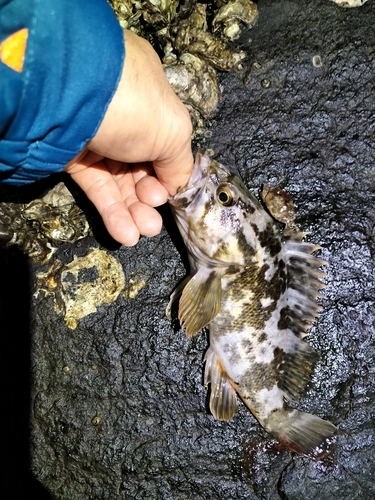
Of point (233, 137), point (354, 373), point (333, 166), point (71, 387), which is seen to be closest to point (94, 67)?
point (233, 137)

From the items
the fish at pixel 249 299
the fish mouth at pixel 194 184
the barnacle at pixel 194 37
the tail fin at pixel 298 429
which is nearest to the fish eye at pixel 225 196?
the fish at pixel 249 299

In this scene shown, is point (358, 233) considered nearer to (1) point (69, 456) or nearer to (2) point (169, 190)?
(2) point (169, 190)

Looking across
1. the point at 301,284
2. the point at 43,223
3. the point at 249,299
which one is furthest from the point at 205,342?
the point at 43,223

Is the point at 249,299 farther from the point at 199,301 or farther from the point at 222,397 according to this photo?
the point at 222,397

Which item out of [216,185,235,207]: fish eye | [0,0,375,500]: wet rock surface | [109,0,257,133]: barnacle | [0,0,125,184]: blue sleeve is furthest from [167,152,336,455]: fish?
[0,0,125,184]: blue sleeve

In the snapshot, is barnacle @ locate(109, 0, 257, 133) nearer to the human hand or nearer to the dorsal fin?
the human hand

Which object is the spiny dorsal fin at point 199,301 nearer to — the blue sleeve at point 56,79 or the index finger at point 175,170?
the index finger at point 175,170
